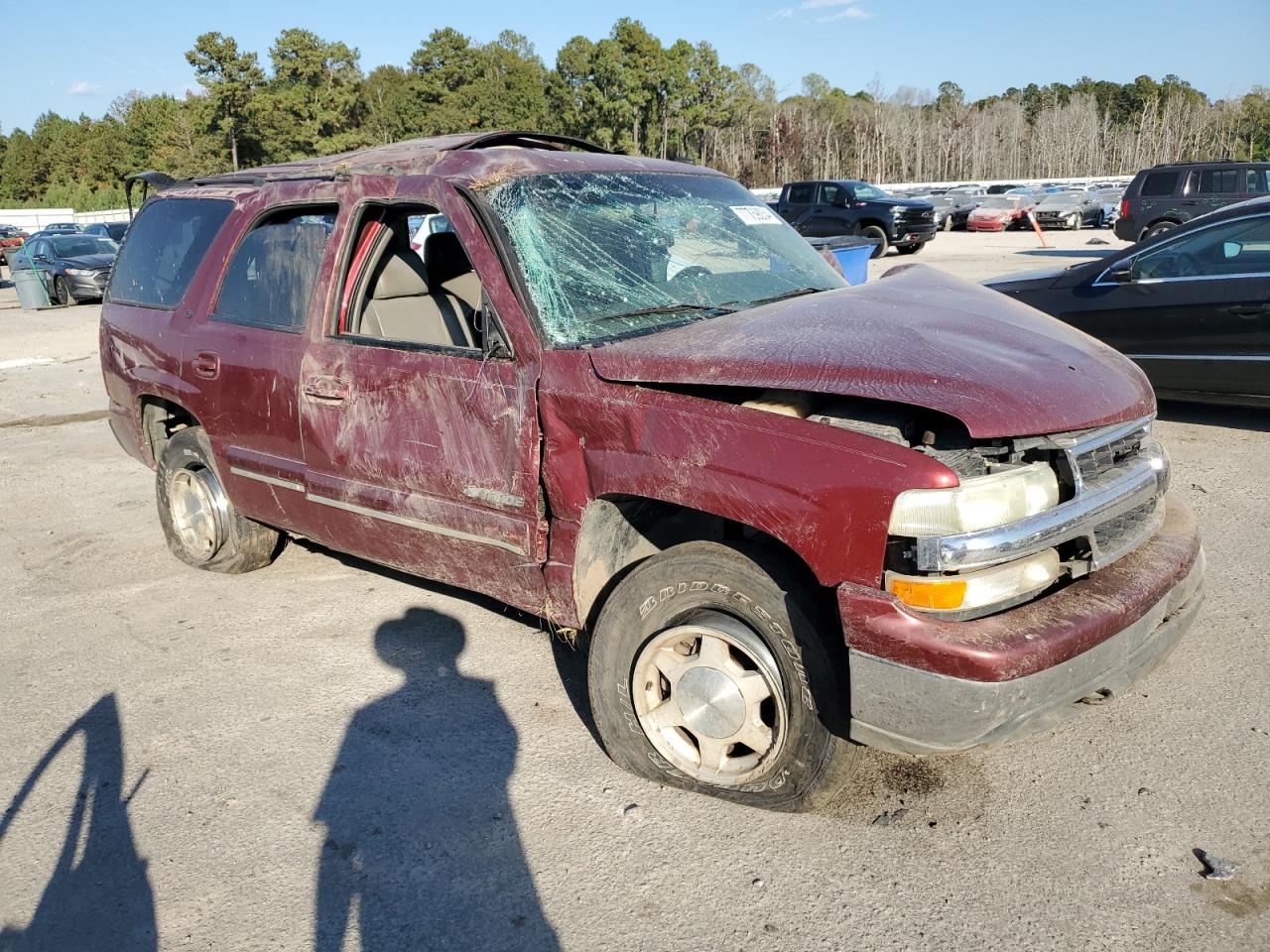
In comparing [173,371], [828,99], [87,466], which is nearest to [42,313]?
[87,466]

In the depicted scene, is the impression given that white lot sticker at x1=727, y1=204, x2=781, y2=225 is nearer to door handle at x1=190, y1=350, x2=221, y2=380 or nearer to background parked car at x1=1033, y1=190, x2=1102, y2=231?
door handle at x1=190, y1=350, x2=221, y2=380

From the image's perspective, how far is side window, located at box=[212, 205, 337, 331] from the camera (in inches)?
158

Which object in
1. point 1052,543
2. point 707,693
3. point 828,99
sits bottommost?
point 707,693

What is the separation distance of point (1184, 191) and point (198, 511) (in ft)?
64.5

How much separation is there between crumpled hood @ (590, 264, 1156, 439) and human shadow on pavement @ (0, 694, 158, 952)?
1979 mm

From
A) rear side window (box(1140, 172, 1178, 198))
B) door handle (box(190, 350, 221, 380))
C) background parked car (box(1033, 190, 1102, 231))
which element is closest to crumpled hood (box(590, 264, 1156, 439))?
door handle (box(190, 350, 221, 380))

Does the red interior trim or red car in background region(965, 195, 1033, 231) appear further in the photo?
red car in background region(965, 195, 1033, 231)

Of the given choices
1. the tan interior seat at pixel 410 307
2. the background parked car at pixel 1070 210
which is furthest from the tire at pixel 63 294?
the background parked car at pixel 1070 210

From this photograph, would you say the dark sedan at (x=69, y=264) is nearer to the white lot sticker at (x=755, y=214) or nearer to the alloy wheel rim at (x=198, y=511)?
the alloy wheel rim at (x=198, y=511)

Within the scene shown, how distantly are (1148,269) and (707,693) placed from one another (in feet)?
19.5

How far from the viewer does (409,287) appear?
13.8ft

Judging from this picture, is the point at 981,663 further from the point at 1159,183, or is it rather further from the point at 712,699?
the point at 1159,183

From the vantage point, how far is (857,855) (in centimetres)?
271

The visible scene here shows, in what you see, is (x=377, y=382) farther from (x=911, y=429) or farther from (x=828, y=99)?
(x=828, y=99)
